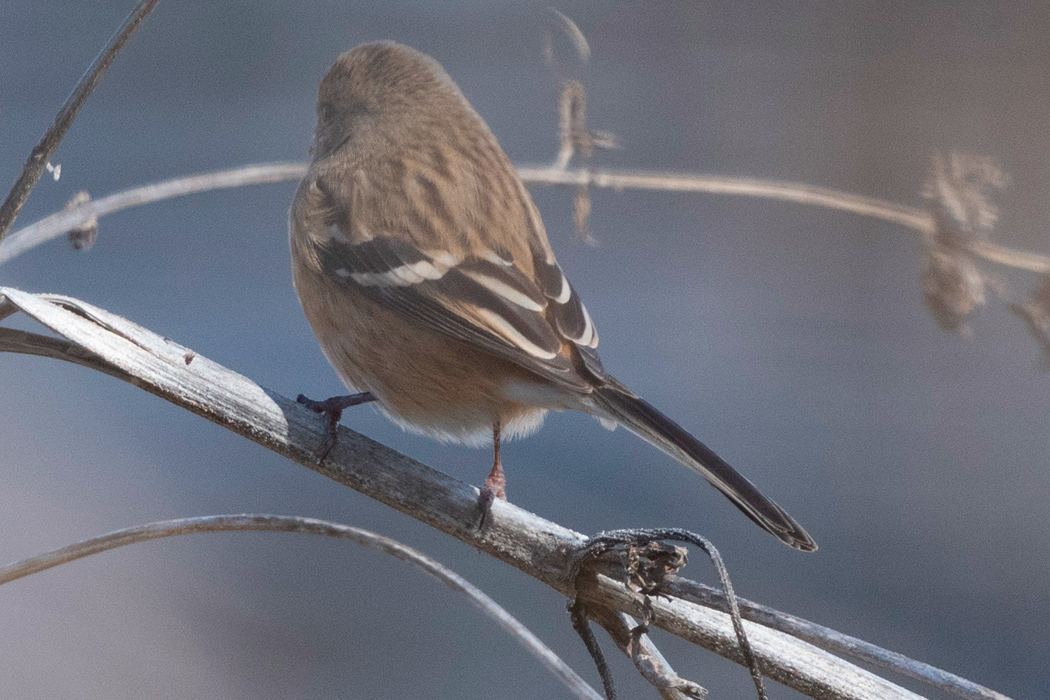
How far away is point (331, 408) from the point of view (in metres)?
1.08

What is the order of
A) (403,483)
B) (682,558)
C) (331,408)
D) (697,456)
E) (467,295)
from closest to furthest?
(682,558)
(697,456)
(403,483)
(331,408)
(467,295)

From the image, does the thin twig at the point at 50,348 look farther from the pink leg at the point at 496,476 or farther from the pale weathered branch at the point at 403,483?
the pink leg at the point at 496,476

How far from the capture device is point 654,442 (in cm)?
94

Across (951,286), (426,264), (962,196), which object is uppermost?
(962,196)

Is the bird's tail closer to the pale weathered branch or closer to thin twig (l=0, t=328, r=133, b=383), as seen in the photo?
the pale weathered branch

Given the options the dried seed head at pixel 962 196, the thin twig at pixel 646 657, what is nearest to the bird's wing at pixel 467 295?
the thin twig at pixel 646 657

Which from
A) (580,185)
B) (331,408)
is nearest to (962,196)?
(580,185)

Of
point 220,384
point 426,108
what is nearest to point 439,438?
point 220,384

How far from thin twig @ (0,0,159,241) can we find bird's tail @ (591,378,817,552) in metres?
0.61

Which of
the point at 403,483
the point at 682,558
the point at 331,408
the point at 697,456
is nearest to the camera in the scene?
the point at 682,558

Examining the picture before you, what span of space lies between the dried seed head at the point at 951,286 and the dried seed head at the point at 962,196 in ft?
0.10

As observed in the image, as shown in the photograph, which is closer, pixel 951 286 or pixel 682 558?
pixel 682 558

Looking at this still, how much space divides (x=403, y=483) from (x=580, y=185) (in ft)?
1.31

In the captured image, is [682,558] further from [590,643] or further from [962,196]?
[962,196]
